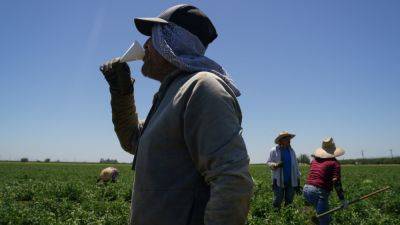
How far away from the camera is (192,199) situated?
71.2 inches

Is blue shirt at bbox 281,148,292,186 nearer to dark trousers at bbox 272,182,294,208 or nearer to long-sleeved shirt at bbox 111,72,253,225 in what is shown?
dark trousers at bbox 272,182,294,208

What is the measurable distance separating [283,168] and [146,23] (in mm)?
7777

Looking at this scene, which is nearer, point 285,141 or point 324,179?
point 324,179

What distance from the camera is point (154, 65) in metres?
2.22

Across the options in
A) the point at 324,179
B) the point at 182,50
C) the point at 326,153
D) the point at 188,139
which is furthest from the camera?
the point at 326,153

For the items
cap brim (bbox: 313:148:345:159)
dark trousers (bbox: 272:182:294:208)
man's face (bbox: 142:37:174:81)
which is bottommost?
dark trousers (bbox: 272:182:294:208)

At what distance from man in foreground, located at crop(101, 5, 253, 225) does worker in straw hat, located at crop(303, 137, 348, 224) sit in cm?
537

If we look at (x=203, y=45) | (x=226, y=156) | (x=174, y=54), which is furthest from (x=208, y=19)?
(x=226, y=156)

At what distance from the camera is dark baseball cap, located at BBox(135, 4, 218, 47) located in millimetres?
2160

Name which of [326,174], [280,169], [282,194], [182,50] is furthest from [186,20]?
[282,194]

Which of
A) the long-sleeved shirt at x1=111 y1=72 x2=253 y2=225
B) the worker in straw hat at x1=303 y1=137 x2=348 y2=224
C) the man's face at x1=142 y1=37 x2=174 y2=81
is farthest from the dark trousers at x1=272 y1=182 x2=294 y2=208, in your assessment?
the long-sleeved shirt at x1=111 y1=72 x2=253 y2=225

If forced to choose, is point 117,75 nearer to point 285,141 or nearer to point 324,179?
point 324,179

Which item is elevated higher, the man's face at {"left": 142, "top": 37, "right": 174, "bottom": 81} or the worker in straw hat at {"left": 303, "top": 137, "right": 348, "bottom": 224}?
the man's face at {"left": 142, "top": 37, "right": 174, "bottom": 81}

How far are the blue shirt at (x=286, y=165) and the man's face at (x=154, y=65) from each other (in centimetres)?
764
